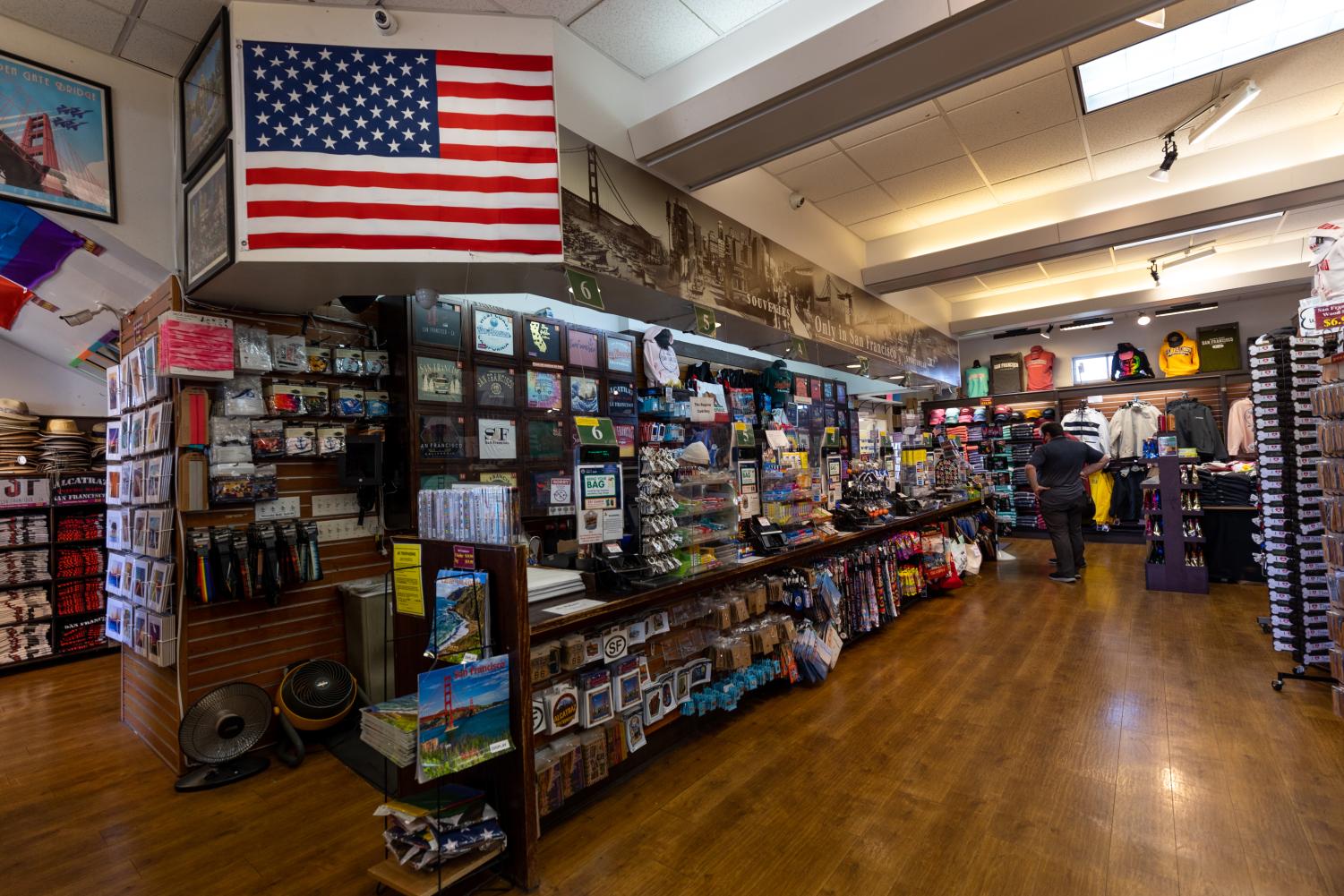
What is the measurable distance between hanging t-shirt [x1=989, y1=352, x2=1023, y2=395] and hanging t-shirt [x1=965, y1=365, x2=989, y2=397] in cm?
Answer: 9

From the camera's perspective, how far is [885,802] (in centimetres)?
269

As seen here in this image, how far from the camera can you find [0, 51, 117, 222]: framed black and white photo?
9.75ft

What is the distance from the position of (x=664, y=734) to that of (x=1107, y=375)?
Result: 10.6 meters

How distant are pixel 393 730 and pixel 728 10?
400 centimetres

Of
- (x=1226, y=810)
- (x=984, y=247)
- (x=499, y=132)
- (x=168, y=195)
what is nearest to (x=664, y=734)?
(x=1226, y=810)

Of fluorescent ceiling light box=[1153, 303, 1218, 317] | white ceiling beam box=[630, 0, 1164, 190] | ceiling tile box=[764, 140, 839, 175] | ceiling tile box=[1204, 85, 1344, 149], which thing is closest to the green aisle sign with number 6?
white ceiling beam box=[630, 0, 1164, 190]

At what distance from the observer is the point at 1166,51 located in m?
4.12

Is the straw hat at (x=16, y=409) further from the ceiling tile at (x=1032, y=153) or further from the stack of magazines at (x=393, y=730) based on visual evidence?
the ceiling tile at (x=1032, y=153)

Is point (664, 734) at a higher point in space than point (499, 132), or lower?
lower

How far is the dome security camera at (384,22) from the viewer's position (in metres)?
2.85

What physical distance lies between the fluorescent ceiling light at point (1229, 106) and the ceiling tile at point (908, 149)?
1.72 m

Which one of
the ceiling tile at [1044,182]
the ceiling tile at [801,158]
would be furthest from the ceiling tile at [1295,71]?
the ceiling tile at [801,158]

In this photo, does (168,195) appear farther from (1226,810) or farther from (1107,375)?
(1107,375)

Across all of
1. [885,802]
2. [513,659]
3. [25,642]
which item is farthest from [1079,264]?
[25,642]
